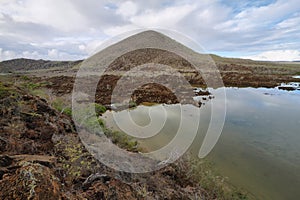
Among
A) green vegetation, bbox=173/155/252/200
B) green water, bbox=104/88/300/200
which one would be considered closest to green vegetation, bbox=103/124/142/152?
green water, bbox=104/88/300/200

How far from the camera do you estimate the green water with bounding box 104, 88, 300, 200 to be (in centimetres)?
527

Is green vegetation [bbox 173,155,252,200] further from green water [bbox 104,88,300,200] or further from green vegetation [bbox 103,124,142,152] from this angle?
green vegetation [bbox 103,124,142,152]

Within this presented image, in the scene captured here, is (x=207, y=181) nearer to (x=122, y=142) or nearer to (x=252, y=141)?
(x=122, y=142)

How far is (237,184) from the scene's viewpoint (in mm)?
5180

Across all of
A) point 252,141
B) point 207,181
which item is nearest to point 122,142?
point 207,181

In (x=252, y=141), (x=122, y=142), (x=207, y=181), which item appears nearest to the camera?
(x=207, y=181)

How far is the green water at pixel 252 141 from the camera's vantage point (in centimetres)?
527

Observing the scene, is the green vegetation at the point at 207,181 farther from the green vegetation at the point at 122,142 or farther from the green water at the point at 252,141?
the green vegetation at the point at 122,142

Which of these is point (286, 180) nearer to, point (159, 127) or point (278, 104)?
point (159, 127)

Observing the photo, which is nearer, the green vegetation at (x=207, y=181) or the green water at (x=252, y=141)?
the green vegetation at (x=207, y=181)

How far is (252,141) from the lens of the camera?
25.1ft

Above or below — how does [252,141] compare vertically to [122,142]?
below

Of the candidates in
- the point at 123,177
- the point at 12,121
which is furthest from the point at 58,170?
the point at 12,121

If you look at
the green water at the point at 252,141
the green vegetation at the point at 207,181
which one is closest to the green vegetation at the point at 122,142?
the green water at the point at 252,141
